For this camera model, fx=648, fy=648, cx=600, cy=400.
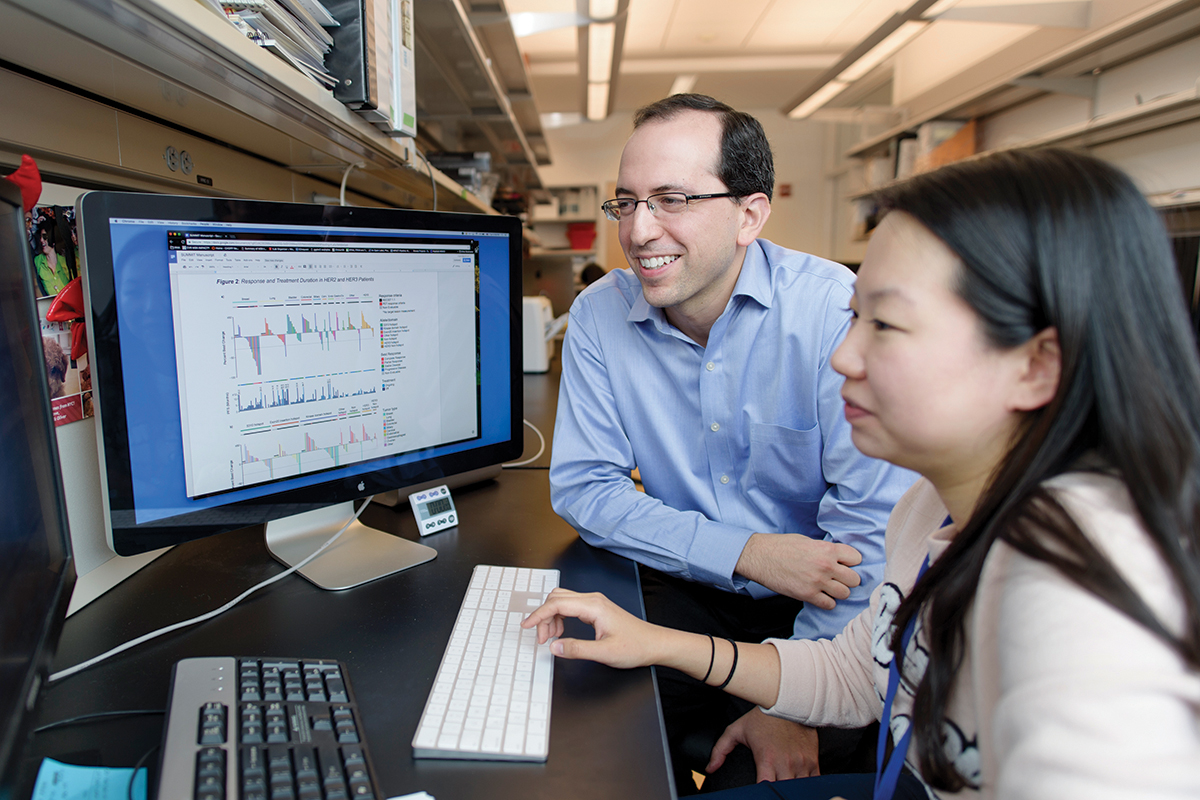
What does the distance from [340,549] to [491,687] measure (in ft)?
1.31

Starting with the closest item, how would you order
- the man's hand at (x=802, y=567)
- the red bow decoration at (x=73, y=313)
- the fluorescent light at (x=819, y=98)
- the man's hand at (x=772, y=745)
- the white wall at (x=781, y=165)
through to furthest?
the red bow decoration at (x=73, y=313)
the man's hand at (x=772, y=745)
the man's hand at (x=802, y=567)
the fluorescent light at (x=819, y=98)
the white wall at (x=781, y=165)

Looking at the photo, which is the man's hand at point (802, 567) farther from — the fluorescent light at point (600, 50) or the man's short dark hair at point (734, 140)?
the fluorescent light at point (600, 50)

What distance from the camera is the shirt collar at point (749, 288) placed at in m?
1.15

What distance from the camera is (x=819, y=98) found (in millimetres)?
4262

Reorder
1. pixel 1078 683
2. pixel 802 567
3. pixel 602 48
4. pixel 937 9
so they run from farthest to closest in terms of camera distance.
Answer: pixel 602 48, pixel 937 9, pixel 802 567, pixel 1078 683

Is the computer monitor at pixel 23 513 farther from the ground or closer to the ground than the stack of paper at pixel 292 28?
closer to the ground

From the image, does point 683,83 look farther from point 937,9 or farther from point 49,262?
point 49,262

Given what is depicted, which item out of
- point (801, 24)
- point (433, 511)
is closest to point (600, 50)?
point (801, 24)

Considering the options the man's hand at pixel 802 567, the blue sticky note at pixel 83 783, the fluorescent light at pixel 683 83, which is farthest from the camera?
the fluorescent light at pixel 683 83

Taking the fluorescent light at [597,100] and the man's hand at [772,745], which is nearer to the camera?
the man's hand at [772,745]

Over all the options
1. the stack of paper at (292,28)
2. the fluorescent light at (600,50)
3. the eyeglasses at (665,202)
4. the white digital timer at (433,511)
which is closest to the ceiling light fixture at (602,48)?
the fluorescent light at (600,50)

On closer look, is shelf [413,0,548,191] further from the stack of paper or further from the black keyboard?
the black keyboard

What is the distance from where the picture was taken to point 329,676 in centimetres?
56

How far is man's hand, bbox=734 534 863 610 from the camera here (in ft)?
3.11
